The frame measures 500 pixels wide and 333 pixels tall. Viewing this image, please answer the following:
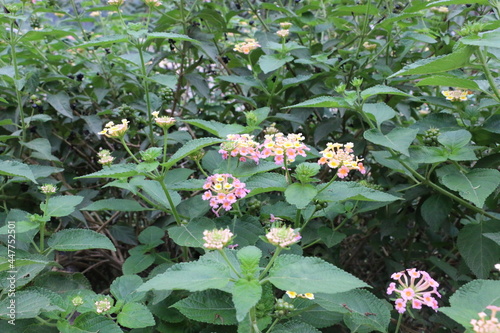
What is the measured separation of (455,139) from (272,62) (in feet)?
2.53

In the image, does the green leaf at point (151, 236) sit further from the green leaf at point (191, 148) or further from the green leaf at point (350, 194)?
the green leaf at point (350, 194)

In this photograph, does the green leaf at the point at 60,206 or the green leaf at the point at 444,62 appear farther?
the green leaf at the point at 60,206

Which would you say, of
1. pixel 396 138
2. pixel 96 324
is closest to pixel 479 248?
pixel 396 138

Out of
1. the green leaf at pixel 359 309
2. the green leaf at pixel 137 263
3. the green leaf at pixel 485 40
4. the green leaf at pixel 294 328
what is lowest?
the green leaf at pixel 137 263

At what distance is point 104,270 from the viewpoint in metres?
2.13

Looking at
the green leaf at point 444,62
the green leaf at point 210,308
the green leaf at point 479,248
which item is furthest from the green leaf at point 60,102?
the green leaf at point 479,248

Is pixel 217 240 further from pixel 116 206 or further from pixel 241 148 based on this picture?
pixel 116 206

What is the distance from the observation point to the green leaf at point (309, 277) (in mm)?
903

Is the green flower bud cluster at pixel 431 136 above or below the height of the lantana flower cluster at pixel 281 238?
below

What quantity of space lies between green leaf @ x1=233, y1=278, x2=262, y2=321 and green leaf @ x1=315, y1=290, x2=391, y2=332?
0.87 feet

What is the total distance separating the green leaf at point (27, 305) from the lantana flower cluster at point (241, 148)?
0.61m

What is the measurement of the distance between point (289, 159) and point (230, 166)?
0.64 ft

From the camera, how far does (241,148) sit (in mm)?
1295

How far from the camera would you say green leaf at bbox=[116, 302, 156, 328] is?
3.79 ft
